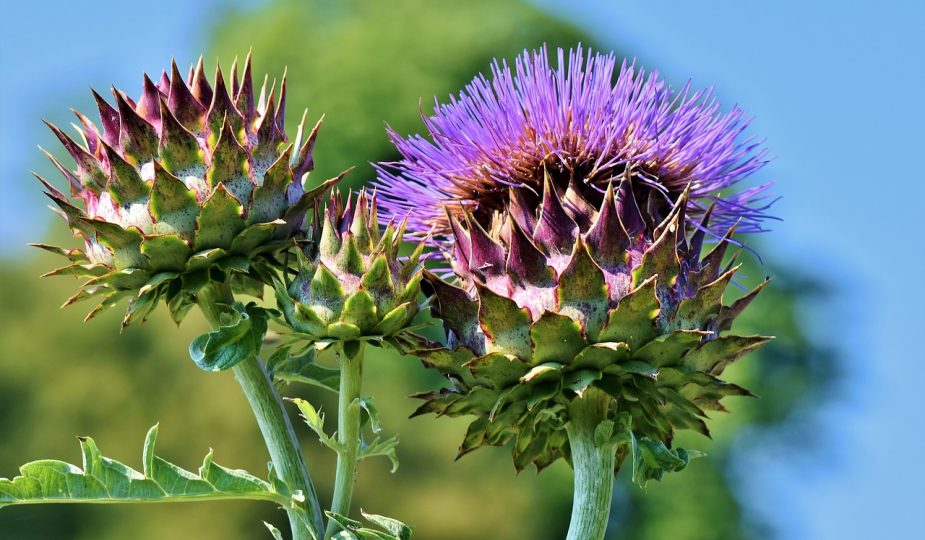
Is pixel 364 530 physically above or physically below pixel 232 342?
below

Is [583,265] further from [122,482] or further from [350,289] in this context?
[122,482]

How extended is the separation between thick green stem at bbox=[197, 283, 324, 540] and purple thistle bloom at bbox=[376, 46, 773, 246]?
18.3 inches

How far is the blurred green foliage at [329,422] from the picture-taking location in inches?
468

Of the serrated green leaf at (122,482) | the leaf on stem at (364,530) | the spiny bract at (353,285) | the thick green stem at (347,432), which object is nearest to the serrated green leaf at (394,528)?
the leaf on stem at (364,530)

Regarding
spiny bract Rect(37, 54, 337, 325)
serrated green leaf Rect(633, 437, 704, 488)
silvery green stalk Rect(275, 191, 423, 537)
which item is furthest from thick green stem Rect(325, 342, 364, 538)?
serrated green leaf Rect(633, 437, 704, 488)

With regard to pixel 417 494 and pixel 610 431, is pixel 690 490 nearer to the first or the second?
pixel 417 494

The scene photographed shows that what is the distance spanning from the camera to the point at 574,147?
260 cm

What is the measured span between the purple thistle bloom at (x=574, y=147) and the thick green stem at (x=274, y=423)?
0.47 metres

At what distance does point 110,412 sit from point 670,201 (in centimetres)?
1057

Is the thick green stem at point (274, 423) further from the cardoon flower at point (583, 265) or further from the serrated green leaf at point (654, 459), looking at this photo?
the serrated green leaf at point (654, 459)

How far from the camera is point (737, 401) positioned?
14945mm

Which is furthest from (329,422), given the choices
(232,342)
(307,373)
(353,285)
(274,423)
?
(353,285)

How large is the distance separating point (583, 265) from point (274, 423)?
28.4 inches

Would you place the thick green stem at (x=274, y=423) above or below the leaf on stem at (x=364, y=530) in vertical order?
above
